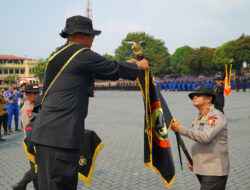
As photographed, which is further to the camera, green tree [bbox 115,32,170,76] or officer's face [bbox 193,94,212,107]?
green tree [bbox 115,32,170,76]

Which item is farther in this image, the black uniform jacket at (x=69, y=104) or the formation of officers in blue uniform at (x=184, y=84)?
the formation of officers in blue uniform at (x=184, y=84)

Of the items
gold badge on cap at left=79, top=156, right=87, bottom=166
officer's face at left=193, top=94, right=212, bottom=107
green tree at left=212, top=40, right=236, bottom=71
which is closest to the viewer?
officer's face at left=193, top=94, right=212, bottom=107

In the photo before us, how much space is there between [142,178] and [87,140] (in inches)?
82.8

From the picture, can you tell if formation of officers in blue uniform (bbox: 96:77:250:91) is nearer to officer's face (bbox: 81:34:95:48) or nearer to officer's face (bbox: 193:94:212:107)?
officer's face (bbox: 193:94:212:107)

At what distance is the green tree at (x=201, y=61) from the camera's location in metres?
61.6

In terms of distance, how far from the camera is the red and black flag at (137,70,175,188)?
2949 millimetres

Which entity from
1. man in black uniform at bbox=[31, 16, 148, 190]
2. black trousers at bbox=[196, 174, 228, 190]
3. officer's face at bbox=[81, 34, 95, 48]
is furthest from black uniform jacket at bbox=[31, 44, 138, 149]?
black trousers at bbox=[196, 174, 228, 190]

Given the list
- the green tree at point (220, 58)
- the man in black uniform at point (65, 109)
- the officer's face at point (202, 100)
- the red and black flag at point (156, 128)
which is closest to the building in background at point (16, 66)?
the green tree at point (220, 58)

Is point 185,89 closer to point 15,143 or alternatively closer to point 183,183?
point 15,143

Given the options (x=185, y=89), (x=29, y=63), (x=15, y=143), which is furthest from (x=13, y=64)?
(x=15, y=143)

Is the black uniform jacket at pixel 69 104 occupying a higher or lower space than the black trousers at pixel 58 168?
higher

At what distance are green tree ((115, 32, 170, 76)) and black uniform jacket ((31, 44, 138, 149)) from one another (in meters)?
65.7

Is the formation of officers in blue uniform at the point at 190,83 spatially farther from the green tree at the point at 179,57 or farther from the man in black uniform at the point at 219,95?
the green tree at the point at 179,57

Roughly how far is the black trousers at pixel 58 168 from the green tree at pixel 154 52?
6587 cm
